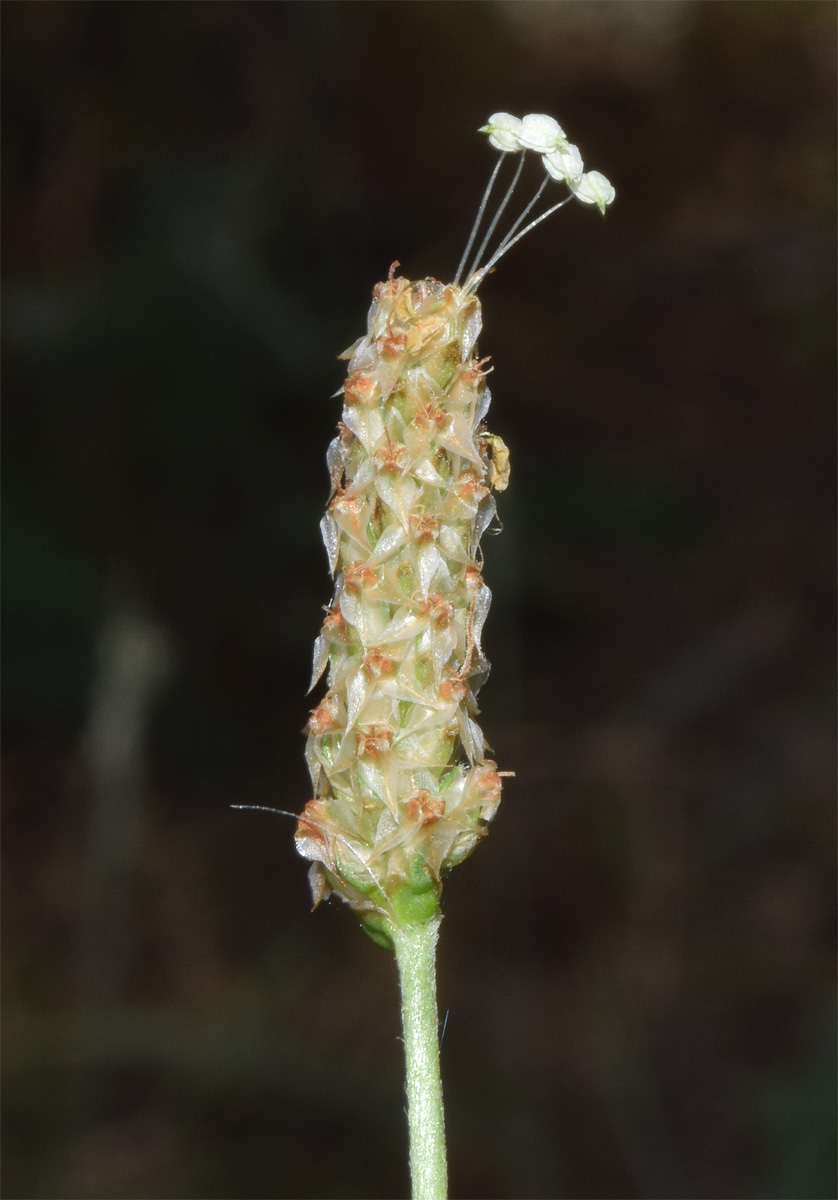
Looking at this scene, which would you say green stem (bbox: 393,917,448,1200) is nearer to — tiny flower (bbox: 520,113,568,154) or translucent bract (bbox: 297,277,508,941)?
translucent bract (bbox: 297,277,508,941)

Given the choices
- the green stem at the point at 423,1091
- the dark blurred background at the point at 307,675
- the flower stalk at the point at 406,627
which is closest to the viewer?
the green stem at the point at 423,1091

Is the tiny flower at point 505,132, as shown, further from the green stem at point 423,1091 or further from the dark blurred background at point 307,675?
the dark blurred background at point 307,675

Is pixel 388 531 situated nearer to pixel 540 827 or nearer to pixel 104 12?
pixel 540 827

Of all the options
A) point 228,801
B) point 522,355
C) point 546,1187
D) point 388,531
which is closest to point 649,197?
point 522,355

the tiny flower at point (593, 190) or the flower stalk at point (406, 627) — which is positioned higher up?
the tiny flower at point (593, 190)

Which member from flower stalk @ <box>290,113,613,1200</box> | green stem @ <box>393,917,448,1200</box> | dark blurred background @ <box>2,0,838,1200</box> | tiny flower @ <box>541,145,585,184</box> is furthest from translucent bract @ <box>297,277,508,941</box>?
dark blurred background @ <box>2,0,838,1200</box>

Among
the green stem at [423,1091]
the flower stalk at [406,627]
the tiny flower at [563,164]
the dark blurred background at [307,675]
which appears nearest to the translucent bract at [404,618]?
the flower stalk at [406,627]

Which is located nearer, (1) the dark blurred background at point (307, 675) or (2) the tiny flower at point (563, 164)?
(2) the tiny flower at point (563, 164)
